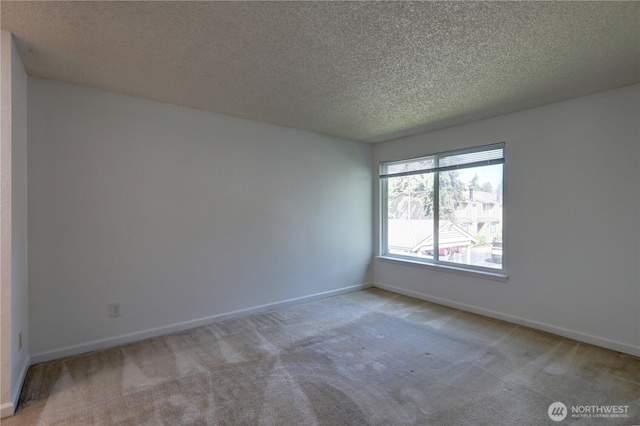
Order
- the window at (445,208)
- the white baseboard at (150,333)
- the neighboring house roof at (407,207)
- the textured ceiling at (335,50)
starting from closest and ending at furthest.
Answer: the textured ceiling at (335,50), the white baseboard at (150,333), the window at (445,208), the neighboring house roof at (407,207)

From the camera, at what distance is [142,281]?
10.2 feet

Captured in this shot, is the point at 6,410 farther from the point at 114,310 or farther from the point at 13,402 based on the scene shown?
the point at 114,310

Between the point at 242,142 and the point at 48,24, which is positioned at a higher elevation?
the point at 48,24

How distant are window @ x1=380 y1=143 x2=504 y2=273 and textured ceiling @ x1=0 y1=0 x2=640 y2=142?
89 cm

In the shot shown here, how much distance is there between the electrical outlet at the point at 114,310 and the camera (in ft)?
9.66

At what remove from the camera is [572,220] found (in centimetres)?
311

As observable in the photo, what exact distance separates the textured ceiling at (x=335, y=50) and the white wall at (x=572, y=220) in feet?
0.98

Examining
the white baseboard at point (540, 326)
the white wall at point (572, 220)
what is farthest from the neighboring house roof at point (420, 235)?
the white baseboard at point (540, 326)

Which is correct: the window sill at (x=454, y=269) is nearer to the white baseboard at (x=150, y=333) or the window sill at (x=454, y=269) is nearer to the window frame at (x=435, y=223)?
the window frame at (x=435, y=223)

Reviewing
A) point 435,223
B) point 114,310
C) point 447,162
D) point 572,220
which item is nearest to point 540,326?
point 572,220

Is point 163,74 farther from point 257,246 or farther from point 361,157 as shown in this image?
point 361,157

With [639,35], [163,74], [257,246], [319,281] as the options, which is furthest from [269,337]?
[639,35]

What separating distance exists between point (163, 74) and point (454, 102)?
281cm

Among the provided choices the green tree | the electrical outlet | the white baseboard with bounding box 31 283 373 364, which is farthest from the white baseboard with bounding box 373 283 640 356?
the electrical outlet
